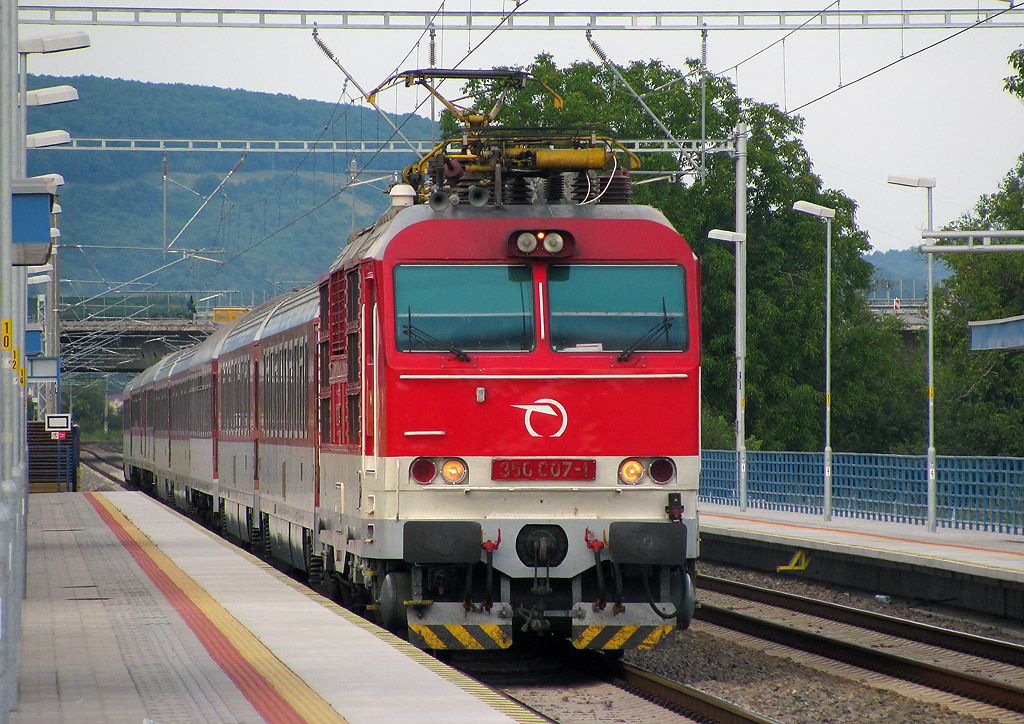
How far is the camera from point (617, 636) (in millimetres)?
12078

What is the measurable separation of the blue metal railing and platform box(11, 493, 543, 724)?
1000 cm

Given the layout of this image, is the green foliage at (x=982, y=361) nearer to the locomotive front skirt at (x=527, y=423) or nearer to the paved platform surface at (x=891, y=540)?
the paved platform surface at (x=891, y=540)

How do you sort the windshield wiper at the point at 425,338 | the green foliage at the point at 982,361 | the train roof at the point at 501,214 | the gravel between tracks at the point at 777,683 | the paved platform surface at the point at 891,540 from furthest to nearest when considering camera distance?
the green foliage at the point at 982,361 < the paved platform surface at the point at 891,540 < the train roof at the point at 501,214 < the windshield wiper at the point at 425,338 < the gravel between tracks at the point at 777,683

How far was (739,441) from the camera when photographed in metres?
33.3

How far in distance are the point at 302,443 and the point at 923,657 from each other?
252 inches

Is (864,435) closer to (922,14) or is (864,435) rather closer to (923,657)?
(922,14)

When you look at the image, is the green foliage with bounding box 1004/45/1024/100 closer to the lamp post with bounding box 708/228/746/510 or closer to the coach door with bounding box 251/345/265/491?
the lamp post with bounding box 708/228/746/510

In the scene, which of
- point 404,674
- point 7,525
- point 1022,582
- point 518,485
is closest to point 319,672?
point 404,674

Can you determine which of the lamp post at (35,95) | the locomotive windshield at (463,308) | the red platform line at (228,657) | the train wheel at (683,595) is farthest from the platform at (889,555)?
the lamp post at (35,95)

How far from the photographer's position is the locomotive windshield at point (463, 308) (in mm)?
12148

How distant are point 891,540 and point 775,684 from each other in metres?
9.99

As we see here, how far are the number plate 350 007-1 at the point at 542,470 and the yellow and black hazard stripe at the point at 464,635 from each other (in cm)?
106

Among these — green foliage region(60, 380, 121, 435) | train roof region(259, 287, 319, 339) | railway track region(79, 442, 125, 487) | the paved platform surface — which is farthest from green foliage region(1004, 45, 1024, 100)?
green foliage region(60, 380, 121, 435)

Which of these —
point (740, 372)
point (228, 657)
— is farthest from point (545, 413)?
point (740, 372)
